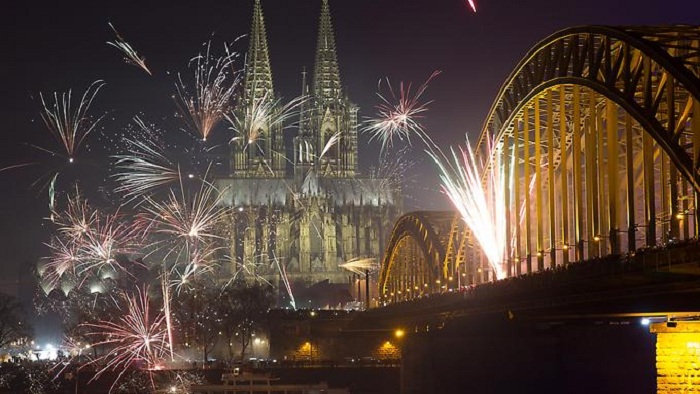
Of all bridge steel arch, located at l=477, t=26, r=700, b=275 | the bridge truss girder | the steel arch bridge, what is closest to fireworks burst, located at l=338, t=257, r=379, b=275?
the bridge truss girder

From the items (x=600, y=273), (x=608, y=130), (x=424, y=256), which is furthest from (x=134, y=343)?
(x=600, y=273)

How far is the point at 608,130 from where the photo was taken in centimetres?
4422

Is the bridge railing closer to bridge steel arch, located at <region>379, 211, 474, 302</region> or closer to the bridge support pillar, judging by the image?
the bridge support pillar

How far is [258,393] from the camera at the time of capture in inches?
3044

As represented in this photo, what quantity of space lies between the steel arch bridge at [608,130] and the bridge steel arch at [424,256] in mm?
11826

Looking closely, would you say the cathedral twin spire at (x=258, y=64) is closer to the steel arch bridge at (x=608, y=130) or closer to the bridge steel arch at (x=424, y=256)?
the bridge steel arch at (x=424, y=256)

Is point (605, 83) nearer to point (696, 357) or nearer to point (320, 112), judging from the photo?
point (696, 357)

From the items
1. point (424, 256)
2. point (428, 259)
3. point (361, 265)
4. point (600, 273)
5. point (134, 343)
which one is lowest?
point (600, 273)

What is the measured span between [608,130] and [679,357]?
871 centimetres

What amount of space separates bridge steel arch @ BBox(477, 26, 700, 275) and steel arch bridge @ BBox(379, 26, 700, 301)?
0.14ft

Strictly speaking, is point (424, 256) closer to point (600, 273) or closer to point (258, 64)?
point (600, 273)

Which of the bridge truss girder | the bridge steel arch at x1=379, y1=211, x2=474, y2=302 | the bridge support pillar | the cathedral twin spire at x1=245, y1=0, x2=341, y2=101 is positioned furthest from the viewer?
the cathedral twin spire at x1=245, y1=0, x2=341, y2=101

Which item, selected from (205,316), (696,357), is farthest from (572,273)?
(205,316)

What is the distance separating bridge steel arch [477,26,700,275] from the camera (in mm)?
38250
